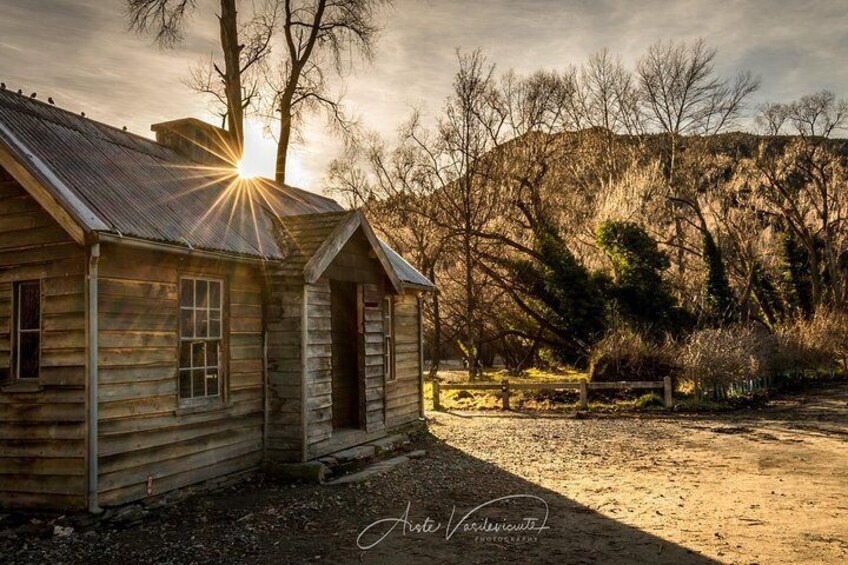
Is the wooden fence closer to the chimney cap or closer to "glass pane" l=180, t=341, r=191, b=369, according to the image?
the chimney cap

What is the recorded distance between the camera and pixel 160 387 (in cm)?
870

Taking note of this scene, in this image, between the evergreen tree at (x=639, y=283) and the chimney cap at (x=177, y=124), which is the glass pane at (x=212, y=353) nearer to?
the chimney cap at (x=177, y=124)

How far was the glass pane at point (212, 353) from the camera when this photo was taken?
9711mm

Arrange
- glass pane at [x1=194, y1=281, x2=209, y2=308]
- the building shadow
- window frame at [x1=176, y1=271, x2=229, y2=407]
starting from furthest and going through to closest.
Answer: glass pane at [x1=194, y1=281, x2=209, y2=308] → window frame at [x1=176, y1=271, x2=229, y2=407] → the building shadow

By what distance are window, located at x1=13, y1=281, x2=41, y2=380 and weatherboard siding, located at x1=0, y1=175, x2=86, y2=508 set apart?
94mm

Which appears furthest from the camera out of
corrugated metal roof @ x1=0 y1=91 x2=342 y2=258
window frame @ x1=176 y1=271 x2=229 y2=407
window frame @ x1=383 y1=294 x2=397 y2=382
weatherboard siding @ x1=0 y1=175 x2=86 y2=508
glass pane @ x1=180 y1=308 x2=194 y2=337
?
window frame @ x1=383 y1=294 x2=397 y2=382

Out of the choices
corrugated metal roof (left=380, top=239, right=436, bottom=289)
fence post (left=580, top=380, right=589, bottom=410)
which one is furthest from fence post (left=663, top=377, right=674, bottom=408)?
corrugated metal roof (left=380, top=239, right=436, bottom=289)

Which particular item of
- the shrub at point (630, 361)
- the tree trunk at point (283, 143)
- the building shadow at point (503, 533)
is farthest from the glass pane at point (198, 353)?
the tree trunk at point (283, 143)

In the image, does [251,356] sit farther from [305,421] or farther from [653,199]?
[653,199]

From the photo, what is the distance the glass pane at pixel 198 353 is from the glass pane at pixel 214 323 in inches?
8.9

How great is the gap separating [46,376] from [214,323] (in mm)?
2424

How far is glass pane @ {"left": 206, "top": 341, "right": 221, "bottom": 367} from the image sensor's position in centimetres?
971

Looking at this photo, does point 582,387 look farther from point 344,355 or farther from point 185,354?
point 185,354

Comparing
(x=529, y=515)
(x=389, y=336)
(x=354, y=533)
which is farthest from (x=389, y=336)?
(x=354, y=533)
